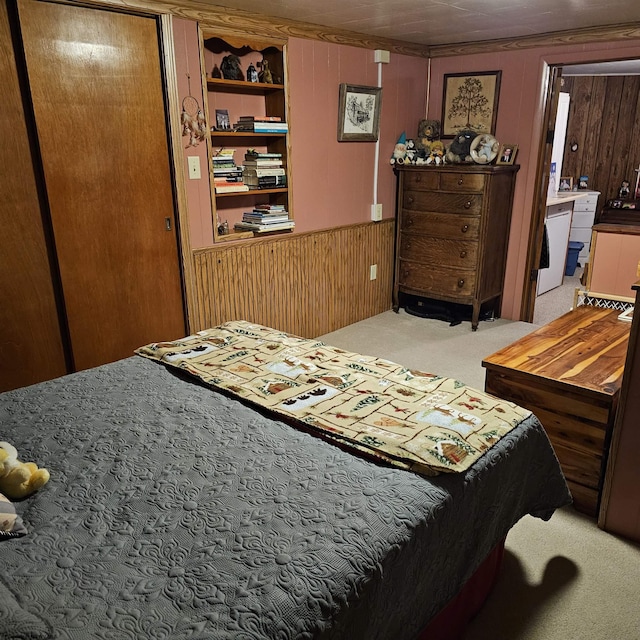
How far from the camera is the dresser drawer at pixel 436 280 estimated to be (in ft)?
14.1

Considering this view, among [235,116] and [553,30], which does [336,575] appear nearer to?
[235,116]

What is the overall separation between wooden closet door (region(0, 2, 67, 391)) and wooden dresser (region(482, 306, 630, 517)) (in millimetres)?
2188

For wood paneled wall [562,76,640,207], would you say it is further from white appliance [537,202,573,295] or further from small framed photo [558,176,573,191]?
white appliance [537,202,573,295]

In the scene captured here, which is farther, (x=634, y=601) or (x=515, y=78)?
(x=515, y=78)

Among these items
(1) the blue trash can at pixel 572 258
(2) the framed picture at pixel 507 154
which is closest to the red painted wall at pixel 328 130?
(2) the framed picture at pixel 507 154

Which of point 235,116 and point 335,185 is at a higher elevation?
point 235,116

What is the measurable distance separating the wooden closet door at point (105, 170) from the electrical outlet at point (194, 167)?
0.13 metres

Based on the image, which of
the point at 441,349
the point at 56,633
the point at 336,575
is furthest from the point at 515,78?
the point at 56,633

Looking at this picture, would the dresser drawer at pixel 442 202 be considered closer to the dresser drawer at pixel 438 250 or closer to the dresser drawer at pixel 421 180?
the dresser drawer at pixel 421 180

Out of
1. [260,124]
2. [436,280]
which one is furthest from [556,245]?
[260,124]

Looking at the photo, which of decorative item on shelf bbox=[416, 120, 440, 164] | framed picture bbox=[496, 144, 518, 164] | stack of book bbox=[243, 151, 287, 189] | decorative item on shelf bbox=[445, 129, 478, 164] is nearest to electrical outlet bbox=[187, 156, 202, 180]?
stack of book bbox=[243, 151, 287, 189]

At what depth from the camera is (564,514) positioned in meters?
2.21

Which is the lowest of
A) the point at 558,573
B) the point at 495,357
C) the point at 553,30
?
the point at 558,573

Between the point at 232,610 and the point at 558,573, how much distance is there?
1395 mm
